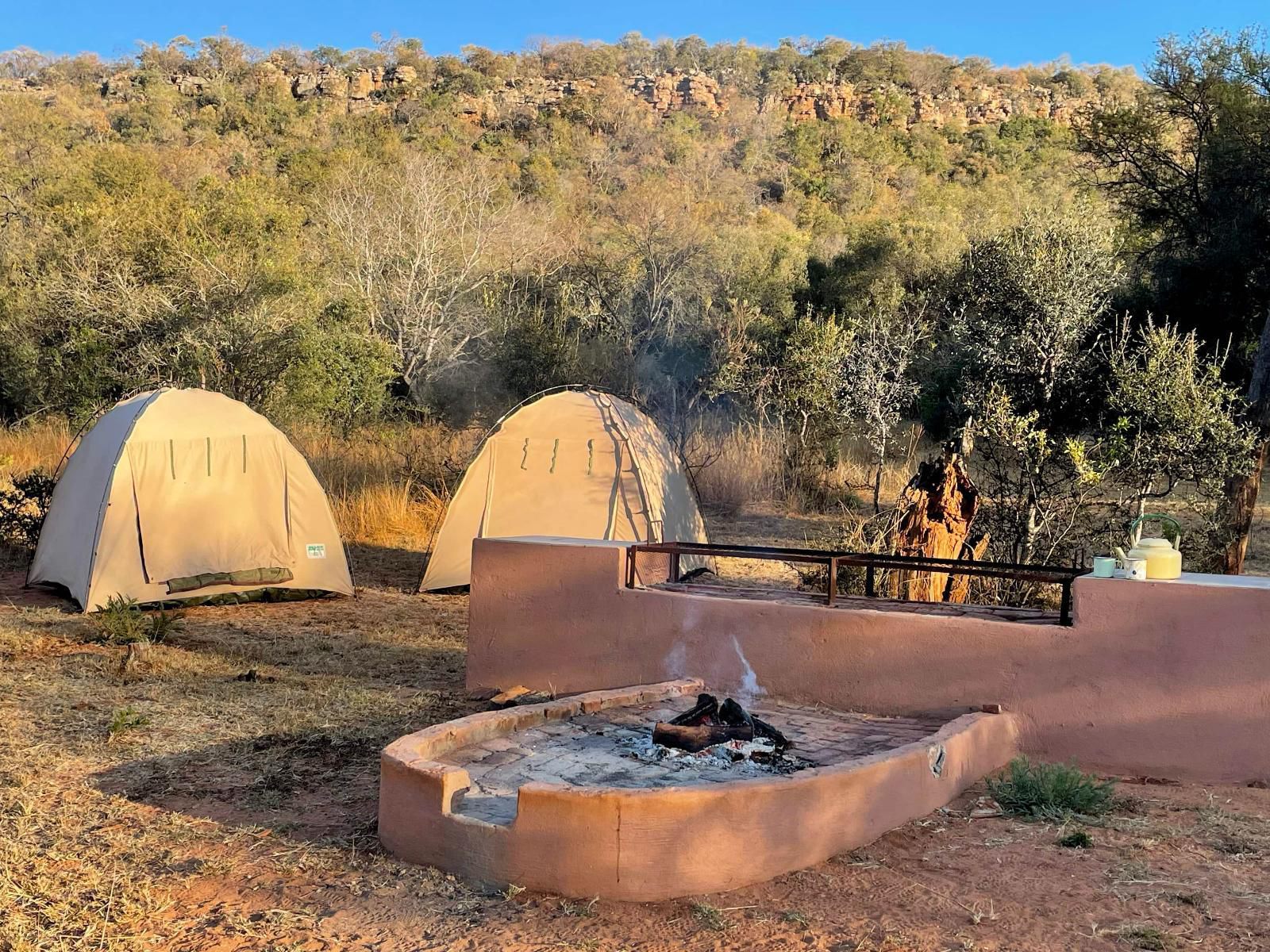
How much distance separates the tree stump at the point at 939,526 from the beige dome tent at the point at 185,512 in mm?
4782

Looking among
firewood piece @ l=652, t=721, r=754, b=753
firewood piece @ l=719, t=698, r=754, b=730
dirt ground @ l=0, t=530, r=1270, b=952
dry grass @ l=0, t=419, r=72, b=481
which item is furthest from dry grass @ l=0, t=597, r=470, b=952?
dry grass @ l=0, t=419, r=72, b=481

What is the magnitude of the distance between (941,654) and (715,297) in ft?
54.8

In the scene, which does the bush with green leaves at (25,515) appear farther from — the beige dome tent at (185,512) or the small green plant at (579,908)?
the small green plant at (579,908)

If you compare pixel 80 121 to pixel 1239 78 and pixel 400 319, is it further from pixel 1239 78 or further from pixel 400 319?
pixel 1239 78

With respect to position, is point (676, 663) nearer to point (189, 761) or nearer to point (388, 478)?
point (189, 761)

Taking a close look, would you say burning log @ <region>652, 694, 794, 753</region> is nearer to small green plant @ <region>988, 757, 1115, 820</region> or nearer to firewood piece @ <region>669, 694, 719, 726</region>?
firewood piece @ <region>669, 694, 719, 726</region>

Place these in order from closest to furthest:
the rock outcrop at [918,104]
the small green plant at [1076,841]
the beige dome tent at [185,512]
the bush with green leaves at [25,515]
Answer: the small green plant at [1076,841]
the beige dome tent at [185,512]
the bush with green leaves at [25,515]
the rock outcrop at [918,104]

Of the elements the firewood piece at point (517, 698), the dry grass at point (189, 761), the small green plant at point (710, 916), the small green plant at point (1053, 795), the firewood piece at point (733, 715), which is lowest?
the dry grass at point (189, 761)

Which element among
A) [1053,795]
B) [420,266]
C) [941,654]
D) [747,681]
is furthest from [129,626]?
[420,266]

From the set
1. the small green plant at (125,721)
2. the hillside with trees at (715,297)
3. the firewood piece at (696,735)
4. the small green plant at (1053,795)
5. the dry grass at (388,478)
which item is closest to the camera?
the small green plant at (1053,795)

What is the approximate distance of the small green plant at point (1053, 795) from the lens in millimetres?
4293

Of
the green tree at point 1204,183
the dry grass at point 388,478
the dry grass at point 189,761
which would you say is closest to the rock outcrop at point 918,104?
the green tree at point 1204,183

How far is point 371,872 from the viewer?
3836mm

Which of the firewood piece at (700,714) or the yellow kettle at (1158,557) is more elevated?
the yellow kettle at (1158,557)
